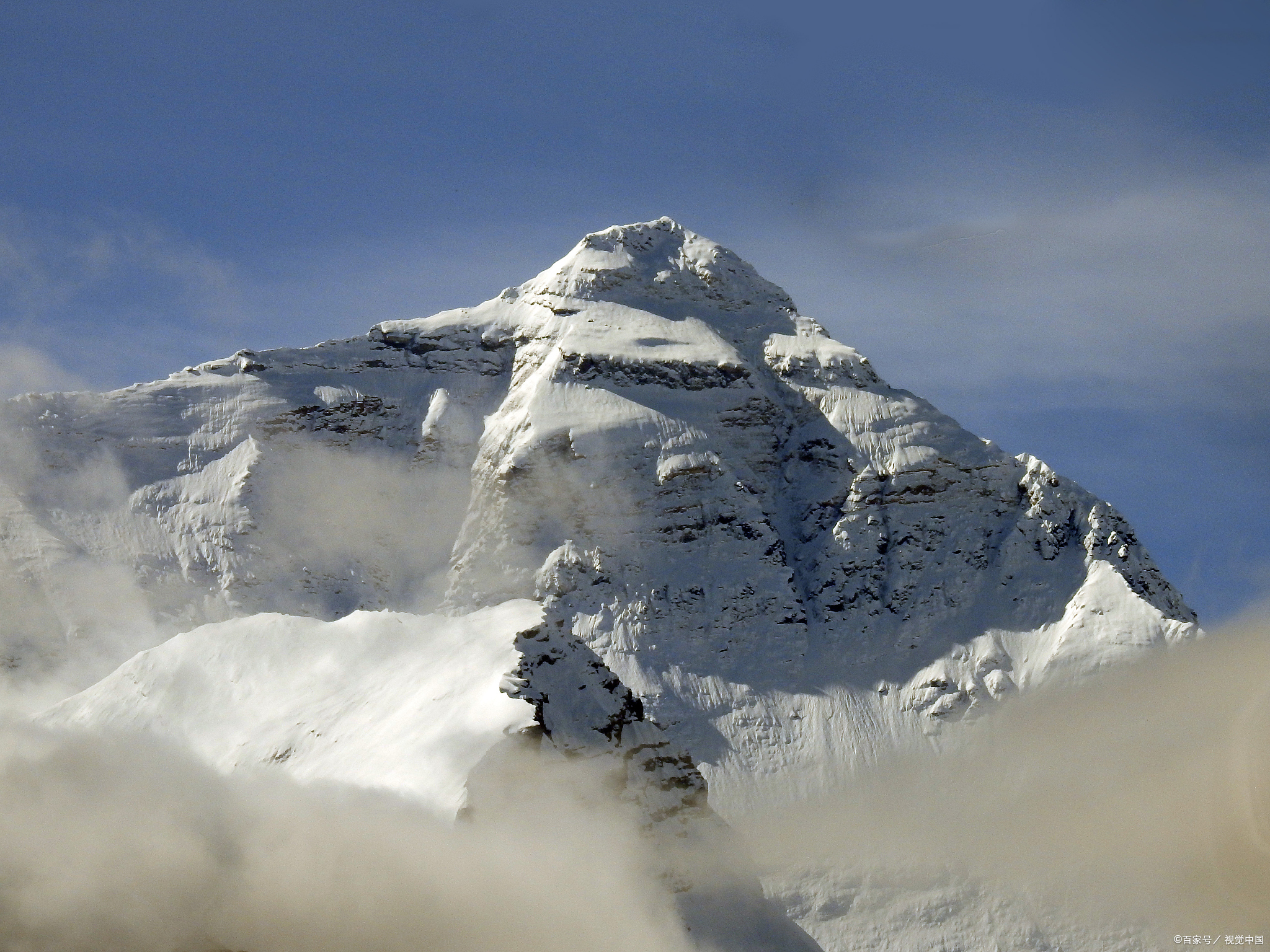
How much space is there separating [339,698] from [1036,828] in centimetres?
11370

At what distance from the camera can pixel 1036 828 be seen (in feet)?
605

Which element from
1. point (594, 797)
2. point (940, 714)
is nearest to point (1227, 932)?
point (940, 714)

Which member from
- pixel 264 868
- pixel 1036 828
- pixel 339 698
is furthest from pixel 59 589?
pixel 264 868

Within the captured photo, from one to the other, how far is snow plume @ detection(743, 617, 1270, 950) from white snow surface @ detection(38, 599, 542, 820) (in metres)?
87.1

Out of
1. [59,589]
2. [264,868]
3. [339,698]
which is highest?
[59,589]

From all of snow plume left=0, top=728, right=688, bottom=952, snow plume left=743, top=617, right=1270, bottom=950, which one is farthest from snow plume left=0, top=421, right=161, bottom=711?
snow plume left=0, top=728, right=688, bottom=952

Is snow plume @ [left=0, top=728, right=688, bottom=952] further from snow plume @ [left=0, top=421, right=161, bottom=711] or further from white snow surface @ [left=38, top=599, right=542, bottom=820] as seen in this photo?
snow plume @ [left=0, top=421, right=161, bottom=711]

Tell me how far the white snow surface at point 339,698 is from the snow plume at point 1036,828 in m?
87.1

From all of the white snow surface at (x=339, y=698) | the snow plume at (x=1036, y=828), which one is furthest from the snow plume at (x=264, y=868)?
the snow plume at (x=1036, y=828)

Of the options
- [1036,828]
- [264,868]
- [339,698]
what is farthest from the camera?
[1036,828]

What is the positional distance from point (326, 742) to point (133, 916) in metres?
17.0

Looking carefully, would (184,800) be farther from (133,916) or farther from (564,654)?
(564,654)

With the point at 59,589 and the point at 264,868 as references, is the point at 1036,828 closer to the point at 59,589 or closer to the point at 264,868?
the point at 59,589

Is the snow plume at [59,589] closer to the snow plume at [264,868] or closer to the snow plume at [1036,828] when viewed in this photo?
the snow plume at [1036,828]
